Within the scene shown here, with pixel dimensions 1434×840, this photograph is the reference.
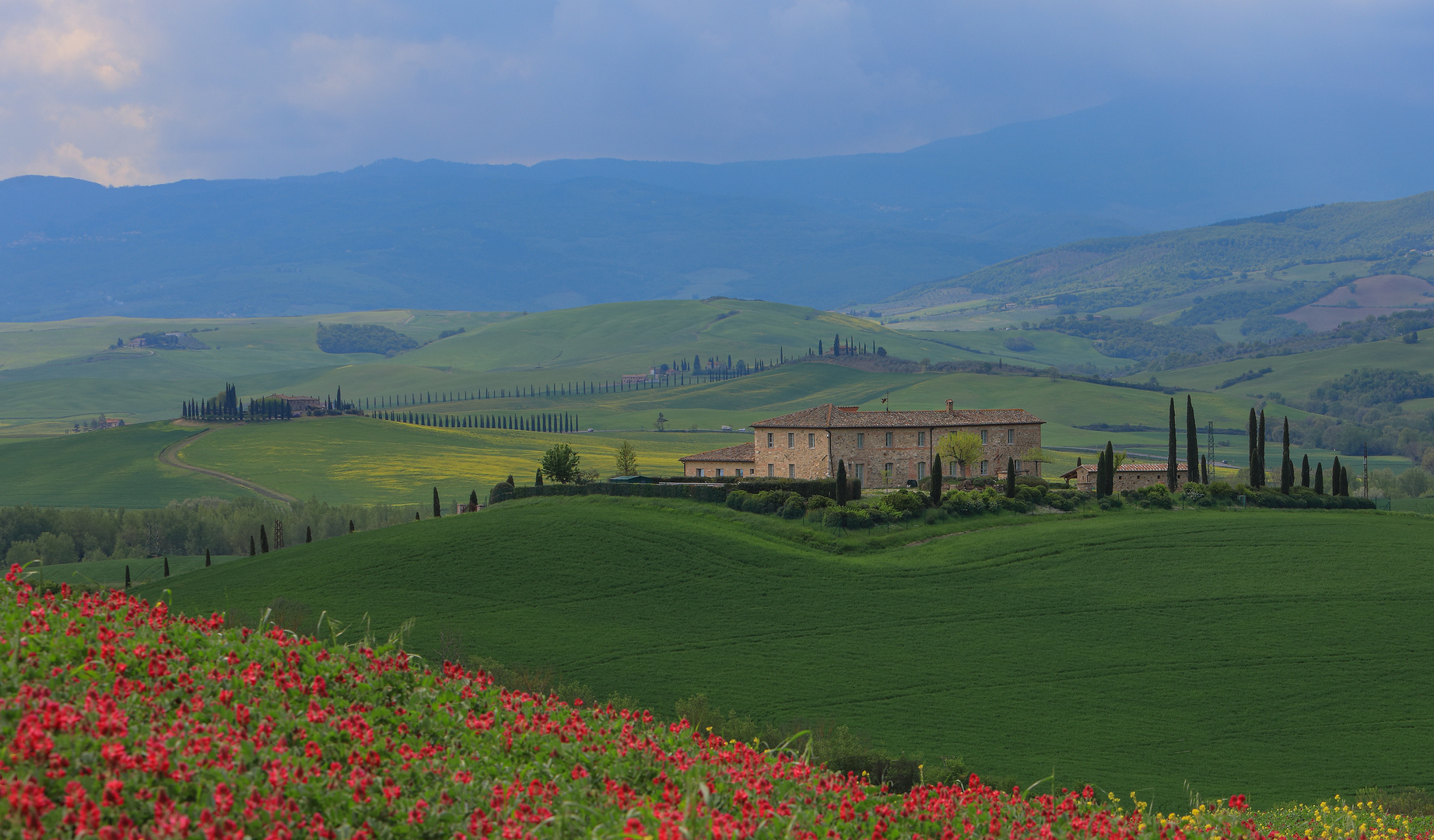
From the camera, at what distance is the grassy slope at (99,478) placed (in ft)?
549

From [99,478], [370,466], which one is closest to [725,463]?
[370,466]

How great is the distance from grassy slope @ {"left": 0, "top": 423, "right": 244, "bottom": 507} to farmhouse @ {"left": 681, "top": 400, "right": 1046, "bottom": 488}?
9882cm

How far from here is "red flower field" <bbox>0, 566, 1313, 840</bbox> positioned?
29.8 feet

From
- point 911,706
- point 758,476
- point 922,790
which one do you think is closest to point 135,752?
point 922,790

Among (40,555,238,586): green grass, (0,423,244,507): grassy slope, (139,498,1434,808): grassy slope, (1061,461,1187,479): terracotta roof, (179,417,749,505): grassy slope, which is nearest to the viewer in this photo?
(139,498,1434,808): grassy slope

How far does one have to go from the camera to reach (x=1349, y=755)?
4191 cm

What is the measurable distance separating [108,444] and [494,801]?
208096mm

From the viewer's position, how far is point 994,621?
2295 inches

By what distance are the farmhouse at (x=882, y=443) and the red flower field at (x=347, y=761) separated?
78154 mm

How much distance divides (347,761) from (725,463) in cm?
9152

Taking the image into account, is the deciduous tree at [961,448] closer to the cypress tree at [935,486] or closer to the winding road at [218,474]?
the cypress tree at [935,486]

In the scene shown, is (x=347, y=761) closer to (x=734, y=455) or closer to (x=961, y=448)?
(x=961, y=448)

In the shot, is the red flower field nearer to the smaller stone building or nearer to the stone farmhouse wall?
the stone farmhouse wall

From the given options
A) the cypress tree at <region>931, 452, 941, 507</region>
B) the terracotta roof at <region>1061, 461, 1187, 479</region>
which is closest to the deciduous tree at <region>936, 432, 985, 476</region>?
the terracotta roof at <region>1061, 461, 1187, 479</region>
